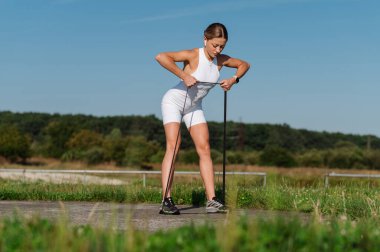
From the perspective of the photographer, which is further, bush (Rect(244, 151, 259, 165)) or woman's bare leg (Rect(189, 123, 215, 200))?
bush (Rect(244, 151, 259, 165))

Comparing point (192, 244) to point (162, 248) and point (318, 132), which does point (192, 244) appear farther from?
point (318, 132)

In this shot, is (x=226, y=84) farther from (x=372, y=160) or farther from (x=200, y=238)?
(x=372, y=160)

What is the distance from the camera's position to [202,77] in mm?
7488

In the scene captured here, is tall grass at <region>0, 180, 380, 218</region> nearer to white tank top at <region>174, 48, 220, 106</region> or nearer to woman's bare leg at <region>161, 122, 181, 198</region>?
woman's bare leg at <region>161, 122, 181, 198</region>

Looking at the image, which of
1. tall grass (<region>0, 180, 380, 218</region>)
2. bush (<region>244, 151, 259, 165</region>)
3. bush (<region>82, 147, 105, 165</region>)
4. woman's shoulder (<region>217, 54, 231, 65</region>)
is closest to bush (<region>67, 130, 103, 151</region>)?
bush (<region>82, 147, 105, 165</region>)

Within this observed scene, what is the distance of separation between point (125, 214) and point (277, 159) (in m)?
51.0

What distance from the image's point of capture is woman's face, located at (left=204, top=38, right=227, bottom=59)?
7363 mm

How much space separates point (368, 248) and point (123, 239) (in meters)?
1.47

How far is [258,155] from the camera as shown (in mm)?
60844

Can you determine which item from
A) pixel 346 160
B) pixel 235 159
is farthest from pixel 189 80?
pixel 346 160

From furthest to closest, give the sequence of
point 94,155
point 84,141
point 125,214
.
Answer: point 84,141 → point 94,155 → point 125,214

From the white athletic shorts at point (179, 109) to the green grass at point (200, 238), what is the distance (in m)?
3.44

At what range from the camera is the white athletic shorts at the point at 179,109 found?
753cm

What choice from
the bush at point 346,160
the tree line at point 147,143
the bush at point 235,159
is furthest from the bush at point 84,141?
the bush at point 346,160
